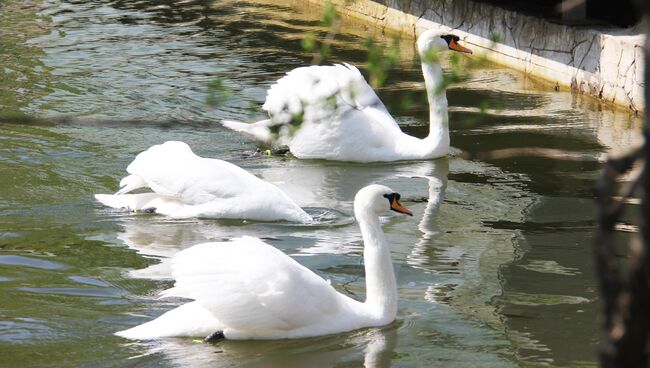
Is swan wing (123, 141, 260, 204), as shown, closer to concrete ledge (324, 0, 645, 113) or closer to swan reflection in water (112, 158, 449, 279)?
swan reflection in water (112, 158, 449, 279)

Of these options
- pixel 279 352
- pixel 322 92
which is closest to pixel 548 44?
pixel 322 92

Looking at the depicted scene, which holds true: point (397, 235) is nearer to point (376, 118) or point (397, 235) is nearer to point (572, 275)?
point (572, 275)

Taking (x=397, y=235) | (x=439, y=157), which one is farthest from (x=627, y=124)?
(x=397, y=235)

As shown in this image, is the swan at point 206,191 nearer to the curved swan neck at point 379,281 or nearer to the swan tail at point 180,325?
the curved swan neck at point 379,281

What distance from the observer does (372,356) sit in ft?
20.5

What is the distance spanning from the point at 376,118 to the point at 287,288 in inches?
187

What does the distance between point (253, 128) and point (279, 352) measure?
4940mm

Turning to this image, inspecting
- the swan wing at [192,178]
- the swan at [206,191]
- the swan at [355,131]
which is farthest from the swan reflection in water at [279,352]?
the swan at [355,131]

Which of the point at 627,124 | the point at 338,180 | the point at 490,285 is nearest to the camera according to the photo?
the point at 490,285

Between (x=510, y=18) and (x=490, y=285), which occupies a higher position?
(x=510, y=18)

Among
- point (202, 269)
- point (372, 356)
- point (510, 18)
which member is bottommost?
point (372, 356)

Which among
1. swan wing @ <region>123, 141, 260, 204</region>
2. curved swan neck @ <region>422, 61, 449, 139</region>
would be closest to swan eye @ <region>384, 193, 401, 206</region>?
swan wing @ <region>123, 141, 260, 204</region>

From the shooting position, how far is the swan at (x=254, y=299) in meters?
6.11

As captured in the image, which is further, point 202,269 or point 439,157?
point 439,157
